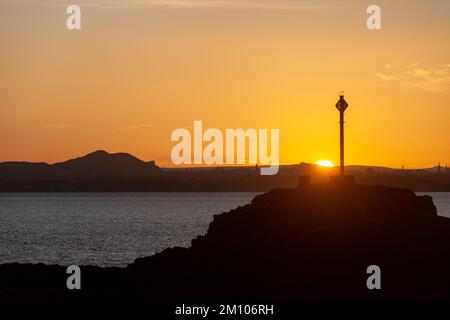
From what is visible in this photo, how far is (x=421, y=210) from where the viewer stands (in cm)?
4956

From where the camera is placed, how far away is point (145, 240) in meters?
111

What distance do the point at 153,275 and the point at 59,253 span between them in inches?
1978

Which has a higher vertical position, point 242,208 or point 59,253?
point 242,208

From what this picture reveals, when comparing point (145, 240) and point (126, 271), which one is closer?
point (126, 271)

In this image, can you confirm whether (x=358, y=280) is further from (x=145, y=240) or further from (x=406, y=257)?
(x=145, y=240)

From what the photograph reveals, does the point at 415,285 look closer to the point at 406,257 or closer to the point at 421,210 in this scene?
the point at 406,257

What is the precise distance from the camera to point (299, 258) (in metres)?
42.5

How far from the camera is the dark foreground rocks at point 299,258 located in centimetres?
3753

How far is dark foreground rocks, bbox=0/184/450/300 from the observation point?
1478 inches
